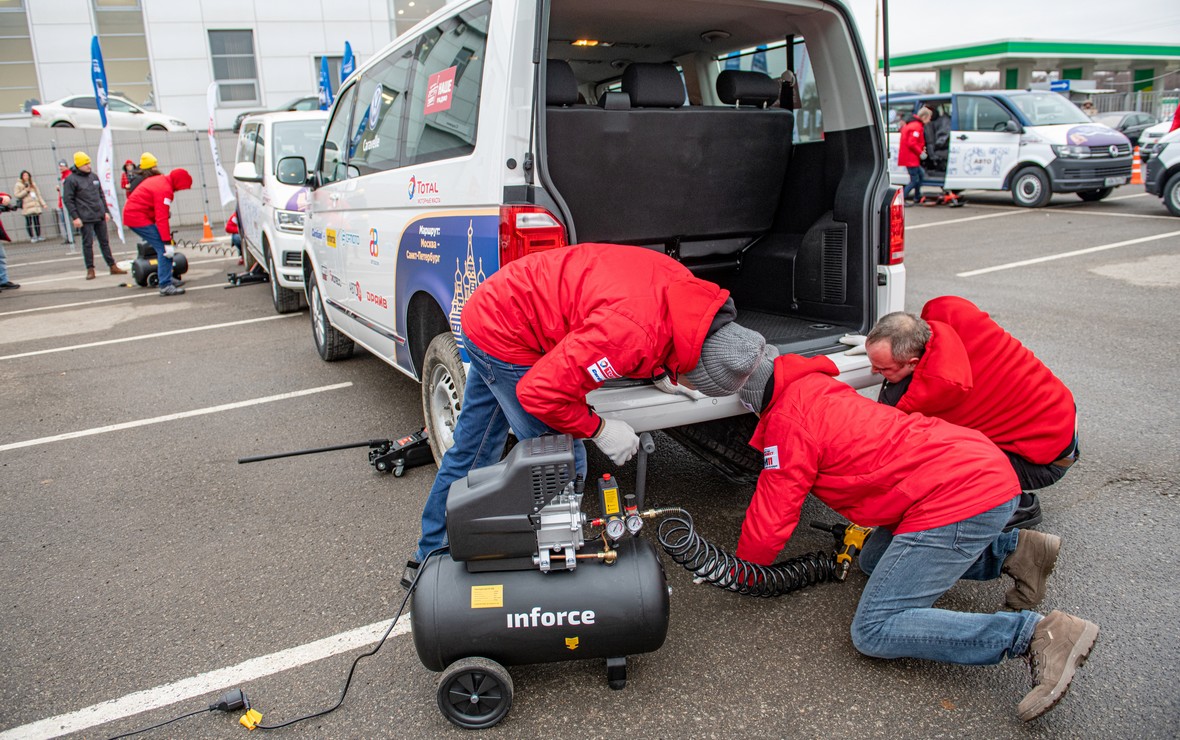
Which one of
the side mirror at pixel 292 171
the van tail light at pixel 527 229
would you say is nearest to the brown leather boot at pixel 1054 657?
the van tail light at pixel 527 229

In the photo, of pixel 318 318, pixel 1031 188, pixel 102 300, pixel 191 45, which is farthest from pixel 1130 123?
pixel 191 45

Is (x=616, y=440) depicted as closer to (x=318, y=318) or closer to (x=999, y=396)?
(x=999, y=396)

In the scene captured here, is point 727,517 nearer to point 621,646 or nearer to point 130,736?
point 621,646

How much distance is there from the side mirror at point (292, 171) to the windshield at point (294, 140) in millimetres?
3638

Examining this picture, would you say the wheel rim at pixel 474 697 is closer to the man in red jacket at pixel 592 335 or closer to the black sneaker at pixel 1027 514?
the man in red jacket at pixel 592 335

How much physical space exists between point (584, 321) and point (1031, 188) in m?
13.1

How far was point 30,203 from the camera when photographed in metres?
16.6

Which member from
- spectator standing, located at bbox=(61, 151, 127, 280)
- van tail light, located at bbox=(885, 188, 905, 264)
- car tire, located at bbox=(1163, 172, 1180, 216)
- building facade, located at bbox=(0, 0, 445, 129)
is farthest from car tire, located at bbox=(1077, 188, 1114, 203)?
building facade, located at bbox=(0, 0, 445, 129)

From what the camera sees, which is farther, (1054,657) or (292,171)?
(292,171)

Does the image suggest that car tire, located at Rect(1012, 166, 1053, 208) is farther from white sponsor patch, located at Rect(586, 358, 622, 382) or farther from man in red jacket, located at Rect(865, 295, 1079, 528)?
white sponsor patch, located at Rect(586, 358, 622, 382)

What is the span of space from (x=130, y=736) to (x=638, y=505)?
1.72 metres

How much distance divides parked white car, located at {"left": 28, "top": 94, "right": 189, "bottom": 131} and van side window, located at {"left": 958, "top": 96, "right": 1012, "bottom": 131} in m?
19.8

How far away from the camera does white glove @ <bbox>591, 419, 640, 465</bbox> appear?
2703 millimetres

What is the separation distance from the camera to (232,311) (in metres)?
9.09
